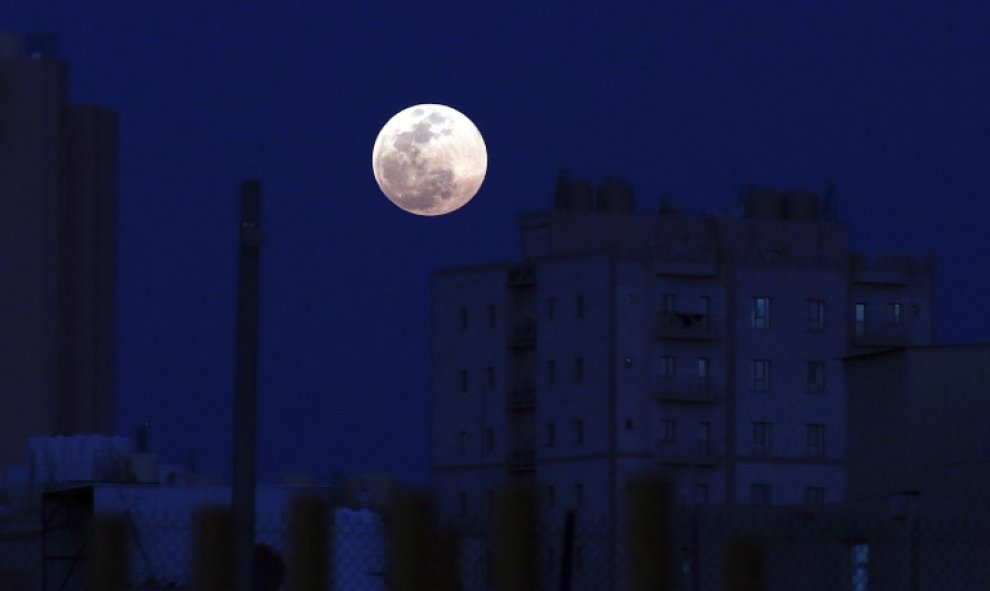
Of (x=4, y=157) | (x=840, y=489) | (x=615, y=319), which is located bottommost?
(x=840, y=489)

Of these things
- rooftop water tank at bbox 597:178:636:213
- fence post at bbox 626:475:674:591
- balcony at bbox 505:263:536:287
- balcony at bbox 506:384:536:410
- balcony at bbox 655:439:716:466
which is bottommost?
balcony at bbox 655:439:716:466

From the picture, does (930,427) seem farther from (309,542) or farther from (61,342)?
(61,342)

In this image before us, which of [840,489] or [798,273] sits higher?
Answer: [798,273]

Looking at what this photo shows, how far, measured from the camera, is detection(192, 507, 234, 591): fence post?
8.93 m

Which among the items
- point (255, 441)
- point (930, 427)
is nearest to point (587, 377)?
point (930, 427)

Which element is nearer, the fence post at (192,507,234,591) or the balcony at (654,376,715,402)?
the fence post at (192,507,234,591)

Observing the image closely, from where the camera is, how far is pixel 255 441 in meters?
8.80

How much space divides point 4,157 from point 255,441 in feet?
358

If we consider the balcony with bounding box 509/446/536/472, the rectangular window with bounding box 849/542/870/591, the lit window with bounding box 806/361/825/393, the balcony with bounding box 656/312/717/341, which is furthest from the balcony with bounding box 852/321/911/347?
the rectangular window with bounding box 849/542/870/591

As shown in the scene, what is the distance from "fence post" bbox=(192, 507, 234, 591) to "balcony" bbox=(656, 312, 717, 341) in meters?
72.4

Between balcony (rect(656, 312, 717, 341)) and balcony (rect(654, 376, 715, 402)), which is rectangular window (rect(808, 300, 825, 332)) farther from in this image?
balcony (rect(654, 376, 715, 402))

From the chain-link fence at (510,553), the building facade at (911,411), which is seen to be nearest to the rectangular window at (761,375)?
the building facade at (911,411)

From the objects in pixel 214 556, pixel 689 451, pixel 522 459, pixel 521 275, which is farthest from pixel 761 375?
pixel 214 556

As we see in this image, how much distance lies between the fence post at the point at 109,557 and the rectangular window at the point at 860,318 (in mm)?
74976
